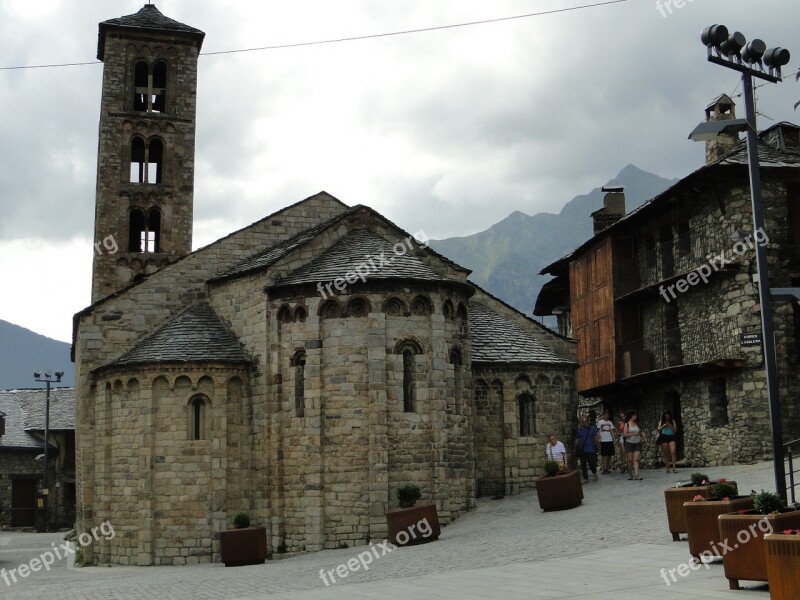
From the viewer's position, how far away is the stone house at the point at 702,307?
25.4 metres

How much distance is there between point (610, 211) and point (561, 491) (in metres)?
20.2

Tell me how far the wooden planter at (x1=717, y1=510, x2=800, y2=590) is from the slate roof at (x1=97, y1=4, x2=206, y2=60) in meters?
30.0

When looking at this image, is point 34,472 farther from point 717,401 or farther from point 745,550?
point 745,550

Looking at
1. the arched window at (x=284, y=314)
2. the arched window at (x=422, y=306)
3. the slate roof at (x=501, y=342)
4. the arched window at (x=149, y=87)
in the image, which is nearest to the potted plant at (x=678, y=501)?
the arched window at (x=422, y=306)

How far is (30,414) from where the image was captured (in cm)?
5350

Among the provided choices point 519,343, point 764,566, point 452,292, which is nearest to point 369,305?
point 452,292

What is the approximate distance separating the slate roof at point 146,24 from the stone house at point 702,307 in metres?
17.4

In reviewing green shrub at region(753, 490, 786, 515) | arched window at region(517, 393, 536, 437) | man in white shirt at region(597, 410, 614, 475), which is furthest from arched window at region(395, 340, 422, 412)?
green shrub at region(753, 490, 786, 515)

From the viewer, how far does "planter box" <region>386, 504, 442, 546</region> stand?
20.3 metres

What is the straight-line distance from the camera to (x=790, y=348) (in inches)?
998

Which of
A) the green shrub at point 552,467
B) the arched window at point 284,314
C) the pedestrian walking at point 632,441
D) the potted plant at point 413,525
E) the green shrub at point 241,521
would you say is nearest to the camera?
the potted plant at point 413,525

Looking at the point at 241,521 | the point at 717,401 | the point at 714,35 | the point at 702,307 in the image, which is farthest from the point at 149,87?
the point at 714,35

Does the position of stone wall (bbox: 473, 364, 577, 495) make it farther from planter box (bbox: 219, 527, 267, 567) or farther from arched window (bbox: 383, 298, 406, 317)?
planter box (bbox: 219, 527, 267, 567)

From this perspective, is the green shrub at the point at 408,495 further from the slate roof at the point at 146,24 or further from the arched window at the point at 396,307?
the slate roof at the point at 146,24
